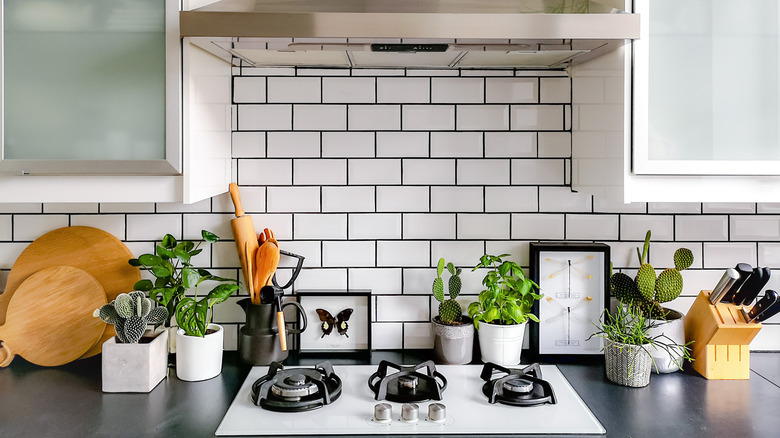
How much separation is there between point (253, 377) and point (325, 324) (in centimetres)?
27

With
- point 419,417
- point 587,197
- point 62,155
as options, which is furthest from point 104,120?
point 587,197

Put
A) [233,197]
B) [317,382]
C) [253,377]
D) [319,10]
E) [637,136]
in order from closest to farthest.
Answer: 1. [319,10]
2. [637,136]
3. [317,382]
4. [253,377]
5. [233,197]

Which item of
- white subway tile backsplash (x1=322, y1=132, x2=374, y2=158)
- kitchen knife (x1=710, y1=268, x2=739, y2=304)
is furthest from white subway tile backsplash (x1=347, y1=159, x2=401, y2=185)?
kitchen knife (x1=710, y1=268, x2=739, y2=304)

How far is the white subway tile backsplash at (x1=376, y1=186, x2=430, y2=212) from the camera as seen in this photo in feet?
6.18

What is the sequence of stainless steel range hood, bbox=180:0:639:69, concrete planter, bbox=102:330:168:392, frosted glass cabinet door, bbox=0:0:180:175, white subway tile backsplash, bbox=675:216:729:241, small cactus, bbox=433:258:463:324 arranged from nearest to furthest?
stainless steel range hood, bbox=180:0:639:69, frosted glass cabinet door, bbox=0:0:180:175, concrete planter, bbox=102:330:168:392, small cactus, bbox=433:258:463:324, white subway tile backsplash, bbox=675:216:729:241

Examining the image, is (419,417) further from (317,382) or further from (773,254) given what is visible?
(773,254)

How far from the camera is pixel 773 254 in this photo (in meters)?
1.90

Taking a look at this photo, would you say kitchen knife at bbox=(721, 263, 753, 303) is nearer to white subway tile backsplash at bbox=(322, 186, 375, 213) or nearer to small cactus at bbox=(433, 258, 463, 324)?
small cactus at bbox=(433, 258, 463, 324)

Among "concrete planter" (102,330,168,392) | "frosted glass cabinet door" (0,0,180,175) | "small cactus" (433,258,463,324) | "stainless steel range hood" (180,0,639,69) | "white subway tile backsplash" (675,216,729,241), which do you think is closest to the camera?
"stainless steel range hood" (180,0,639,69)

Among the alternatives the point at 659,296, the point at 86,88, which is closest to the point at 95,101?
the point at 86,88

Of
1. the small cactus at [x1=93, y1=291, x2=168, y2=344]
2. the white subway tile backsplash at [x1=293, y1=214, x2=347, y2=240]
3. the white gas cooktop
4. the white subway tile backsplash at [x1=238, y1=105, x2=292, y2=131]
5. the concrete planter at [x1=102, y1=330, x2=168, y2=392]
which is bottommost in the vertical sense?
the white gas cooktop

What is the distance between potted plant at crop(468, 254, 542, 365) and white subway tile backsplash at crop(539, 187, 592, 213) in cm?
22

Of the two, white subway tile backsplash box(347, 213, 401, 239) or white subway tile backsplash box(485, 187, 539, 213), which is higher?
white subway tile backsplash box(485, 187, 539, 213)

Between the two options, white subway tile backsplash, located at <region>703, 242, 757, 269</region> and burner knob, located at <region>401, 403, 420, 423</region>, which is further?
white subway tile backsplash, located at <region>703, 242, 757, 269</region>
